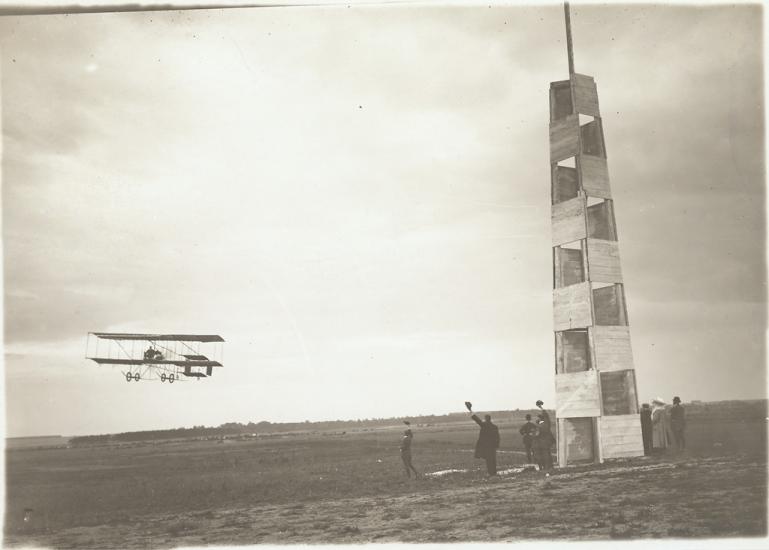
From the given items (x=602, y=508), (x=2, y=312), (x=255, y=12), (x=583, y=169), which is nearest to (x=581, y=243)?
(x=583, y=169)

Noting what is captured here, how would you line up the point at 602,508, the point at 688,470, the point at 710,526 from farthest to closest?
the point at 688,470
the point at 602,508
the point at 710,526

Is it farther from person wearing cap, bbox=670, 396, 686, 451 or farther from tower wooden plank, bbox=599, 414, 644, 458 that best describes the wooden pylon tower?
person wearing cap, bbox=670, 396, 686, 451

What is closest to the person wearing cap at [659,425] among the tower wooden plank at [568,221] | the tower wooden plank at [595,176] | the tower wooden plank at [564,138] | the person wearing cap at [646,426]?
the person wearing cap at [646,426]

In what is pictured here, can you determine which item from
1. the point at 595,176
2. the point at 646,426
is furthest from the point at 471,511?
the point at 595,176

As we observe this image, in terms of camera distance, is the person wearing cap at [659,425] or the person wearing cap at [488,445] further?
the person wearing cap at [659,425]

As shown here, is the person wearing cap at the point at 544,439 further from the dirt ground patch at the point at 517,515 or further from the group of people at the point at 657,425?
the dirt ground patch at the point at 517,515

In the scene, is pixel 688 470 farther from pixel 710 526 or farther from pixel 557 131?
pixel 557 131

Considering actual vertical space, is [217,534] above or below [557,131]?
below
